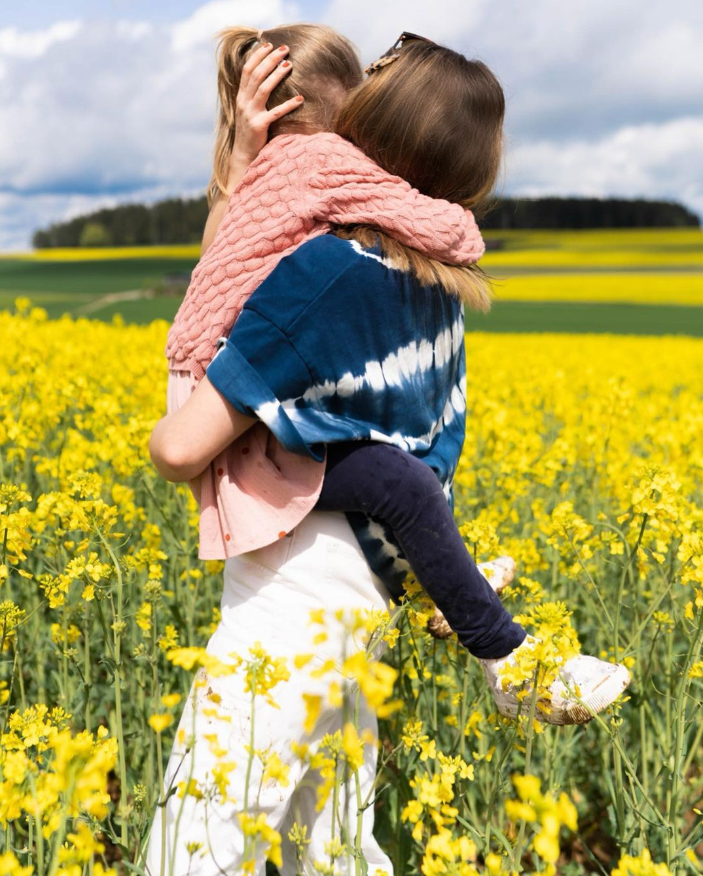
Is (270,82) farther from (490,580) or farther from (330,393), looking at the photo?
(490,580)

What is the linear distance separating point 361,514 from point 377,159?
24.1 inches

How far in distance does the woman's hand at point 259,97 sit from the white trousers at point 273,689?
699 millimetres

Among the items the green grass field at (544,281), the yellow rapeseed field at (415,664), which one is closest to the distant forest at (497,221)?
the green grass field at (544,281)

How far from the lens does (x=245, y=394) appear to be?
1251 mm

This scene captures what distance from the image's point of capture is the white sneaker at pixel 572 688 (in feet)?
4.53

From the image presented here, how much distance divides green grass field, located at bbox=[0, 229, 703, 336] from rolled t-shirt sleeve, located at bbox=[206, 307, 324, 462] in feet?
60.3

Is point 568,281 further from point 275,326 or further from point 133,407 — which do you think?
point 275,326

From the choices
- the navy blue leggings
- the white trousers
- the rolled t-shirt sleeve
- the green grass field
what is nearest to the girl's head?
the rolled t-shirt sleeve

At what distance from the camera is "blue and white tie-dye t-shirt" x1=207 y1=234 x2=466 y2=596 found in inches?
49.5

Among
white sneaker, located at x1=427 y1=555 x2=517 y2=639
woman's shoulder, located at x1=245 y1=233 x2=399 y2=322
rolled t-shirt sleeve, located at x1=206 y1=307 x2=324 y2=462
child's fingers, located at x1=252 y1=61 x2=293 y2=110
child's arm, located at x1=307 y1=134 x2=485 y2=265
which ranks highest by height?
child's fingers, located at x1=252 y1=61 x2=293 y2=110

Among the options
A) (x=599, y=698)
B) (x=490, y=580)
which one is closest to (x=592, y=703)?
(x=599, y=698)

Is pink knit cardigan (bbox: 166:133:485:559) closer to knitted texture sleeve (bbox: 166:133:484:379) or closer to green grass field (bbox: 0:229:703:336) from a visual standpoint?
knitted texture sleeve (bbox: 166:133:484:379)

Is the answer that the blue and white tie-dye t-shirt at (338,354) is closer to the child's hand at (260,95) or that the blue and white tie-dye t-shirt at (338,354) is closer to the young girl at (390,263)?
A: the young girl at (390,263)

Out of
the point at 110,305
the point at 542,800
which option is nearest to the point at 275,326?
the point at 542,800
